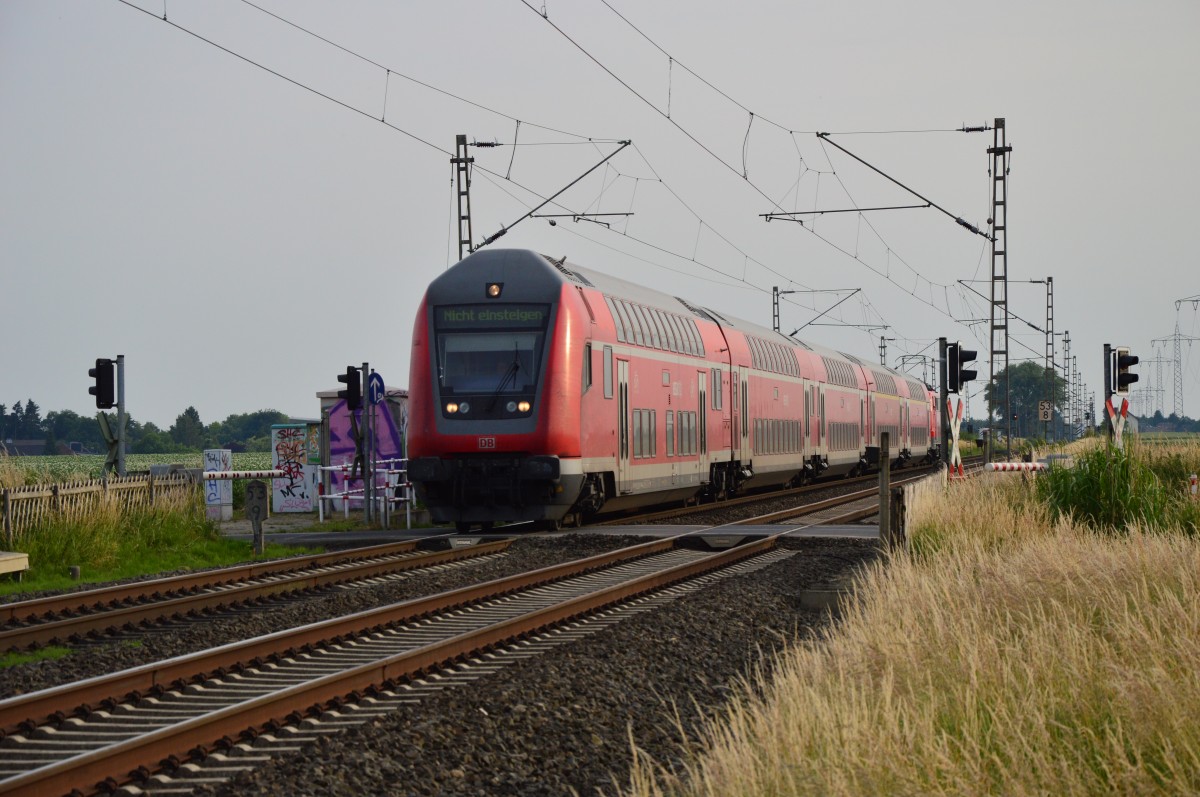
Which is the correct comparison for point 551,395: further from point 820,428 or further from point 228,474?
point 820,428

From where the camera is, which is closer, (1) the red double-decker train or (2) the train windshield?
(1) the red double-decker train

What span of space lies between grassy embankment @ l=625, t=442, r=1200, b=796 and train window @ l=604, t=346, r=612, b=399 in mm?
10902

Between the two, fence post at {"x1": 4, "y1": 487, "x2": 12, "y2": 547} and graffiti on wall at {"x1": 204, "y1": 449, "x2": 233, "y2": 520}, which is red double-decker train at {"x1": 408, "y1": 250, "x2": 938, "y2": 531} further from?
graffiti on wall at {"x1": 204, "y1": 449, "x2": 233, "y2": 520}

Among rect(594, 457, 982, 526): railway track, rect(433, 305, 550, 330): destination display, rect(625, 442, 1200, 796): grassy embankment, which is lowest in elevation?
rect(594, 457, 982, 526): railway track

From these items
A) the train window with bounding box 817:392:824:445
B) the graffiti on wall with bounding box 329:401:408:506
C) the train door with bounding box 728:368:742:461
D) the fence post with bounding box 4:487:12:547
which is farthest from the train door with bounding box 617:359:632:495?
the train window with bounding box 817:392:824:445

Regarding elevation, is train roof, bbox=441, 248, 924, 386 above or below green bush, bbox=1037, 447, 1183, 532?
above

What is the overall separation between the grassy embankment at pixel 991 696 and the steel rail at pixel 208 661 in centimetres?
351

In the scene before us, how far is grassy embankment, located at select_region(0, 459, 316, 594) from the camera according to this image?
1670 cm

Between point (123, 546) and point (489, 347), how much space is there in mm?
5709

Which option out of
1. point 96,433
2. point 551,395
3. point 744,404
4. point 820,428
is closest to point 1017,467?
point 744,404

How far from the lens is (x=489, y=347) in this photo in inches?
797

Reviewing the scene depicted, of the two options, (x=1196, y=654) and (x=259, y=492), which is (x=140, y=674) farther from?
(x=259, y=492)

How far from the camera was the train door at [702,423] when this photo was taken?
26344 mm

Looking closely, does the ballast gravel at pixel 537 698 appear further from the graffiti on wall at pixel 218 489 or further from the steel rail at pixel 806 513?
the graffiti on wall at pixel 218 489
